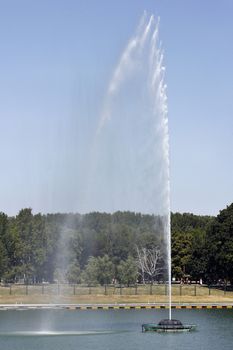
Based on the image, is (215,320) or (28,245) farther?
(28,245)

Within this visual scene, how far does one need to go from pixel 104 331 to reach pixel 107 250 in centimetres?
6850

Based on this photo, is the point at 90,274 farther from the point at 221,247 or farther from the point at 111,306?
the point at 221,247

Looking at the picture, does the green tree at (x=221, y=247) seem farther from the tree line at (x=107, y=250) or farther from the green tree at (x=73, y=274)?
the green tree at (x=73, y=274)

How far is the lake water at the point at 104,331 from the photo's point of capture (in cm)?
5516

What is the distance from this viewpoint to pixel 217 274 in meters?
127

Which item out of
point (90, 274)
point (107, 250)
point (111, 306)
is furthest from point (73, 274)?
point (107, 250)

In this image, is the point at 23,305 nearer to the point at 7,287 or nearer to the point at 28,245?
the point at 7,287

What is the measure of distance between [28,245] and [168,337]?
7392 centimetres

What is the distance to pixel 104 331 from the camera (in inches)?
2554

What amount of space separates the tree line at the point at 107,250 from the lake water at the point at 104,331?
30.6 metres

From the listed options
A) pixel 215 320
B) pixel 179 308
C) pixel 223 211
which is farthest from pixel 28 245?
pixel 215 320

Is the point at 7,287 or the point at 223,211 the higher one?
the point at 223,211

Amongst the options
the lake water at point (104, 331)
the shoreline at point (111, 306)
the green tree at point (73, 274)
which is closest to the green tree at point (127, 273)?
the green tree at point (73, 274)

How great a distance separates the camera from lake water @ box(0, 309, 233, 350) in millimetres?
55156
